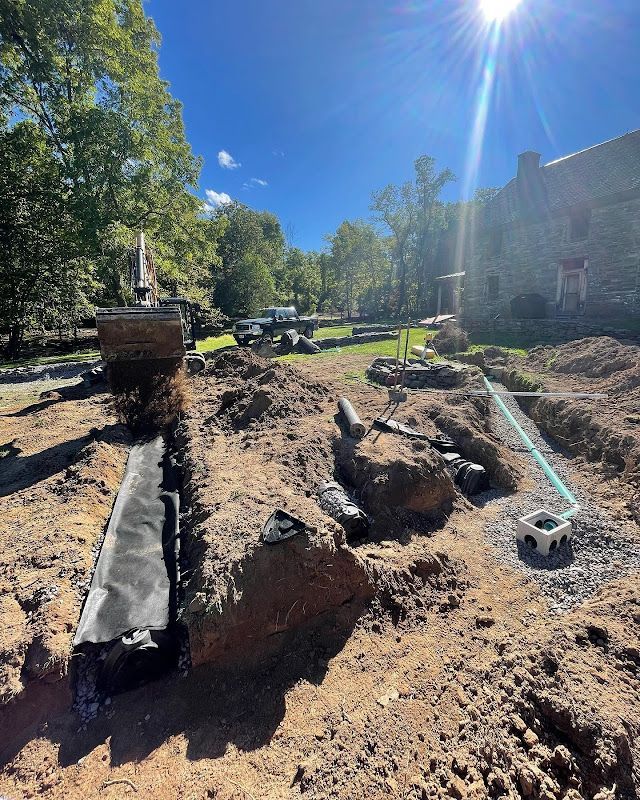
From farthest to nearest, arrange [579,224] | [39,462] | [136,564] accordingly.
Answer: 1. [579,224]
2. [39,462]
3. [136,564]

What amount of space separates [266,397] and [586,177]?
23145 mm

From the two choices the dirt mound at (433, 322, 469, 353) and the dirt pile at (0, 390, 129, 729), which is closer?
the dirt pile at (0, 390, 129, 729)

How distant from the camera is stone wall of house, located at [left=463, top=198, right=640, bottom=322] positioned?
56.5 feet

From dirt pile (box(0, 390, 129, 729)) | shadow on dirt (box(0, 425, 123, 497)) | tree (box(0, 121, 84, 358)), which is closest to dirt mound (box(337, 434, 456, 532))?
dirt pile (box(0, 390, 129, 729))

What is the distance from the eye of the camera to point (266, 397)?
24.5 ft

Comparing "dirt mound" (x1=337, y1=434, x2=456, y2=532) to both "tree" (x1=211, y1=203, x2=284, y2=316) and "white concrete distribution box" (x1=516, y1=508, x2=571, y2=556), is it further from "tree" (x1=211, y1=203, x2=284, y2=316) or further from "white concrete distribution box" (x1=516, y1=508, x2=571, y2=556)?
"tree" (x1=211, y1=203, x2=284, y2=316)

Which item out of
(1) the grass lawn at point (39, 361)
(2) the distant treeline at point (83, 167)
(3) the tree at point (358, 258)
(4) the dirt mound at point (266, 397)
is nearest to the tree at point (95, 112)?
(2) the distant treeline at point (83, 167)

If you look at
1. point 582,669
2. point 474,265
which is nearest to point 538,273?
point 474,265

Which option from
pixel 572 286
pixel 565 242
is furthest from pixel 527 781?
pixel 565 242

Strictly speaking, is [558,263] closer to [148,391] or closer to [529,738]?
[148,391]

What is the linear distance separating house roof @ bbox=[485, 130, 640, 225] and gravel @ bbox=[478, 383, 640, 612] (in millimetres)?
19328

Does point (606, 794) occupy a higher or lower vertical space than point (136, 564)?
lower

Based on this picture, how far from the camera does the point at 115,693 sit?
2891 mm

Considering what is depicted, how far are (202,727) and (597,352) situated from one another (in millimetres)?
13531
